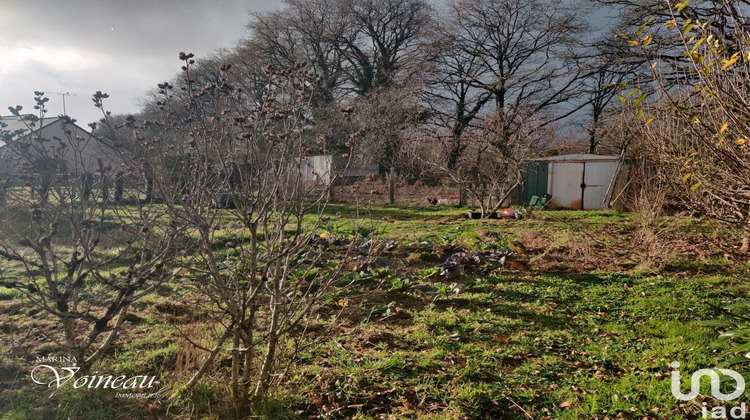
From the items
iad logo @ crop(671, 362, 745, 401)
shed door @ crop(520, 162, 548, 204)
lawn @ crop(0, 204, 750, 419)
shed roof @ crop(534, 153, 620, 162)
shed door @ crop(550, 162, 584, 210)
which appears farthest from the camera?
shed door @ crop(520, 162, 548, 204)

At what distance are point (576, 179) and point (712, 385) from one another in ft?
43.5

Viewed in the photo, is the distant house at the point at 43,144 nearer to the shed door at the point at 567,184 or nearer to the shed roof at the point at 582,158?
the shed roof at the point at 582,158

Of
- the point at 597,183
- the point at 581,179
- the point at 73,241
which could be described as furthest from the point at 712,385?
the point at 581,179

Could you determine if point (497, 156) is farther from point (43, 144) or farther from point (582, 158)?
point (43, 144)

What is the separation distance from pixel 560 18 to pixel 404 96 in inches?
272

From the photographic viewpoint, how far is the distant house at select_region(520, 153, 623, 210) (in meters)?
13.9

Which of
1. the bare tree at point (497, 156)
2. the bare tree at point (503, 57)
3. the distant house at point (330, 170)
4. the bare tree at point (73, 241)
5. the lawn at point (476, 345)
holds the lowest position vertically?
the lawn at point (476, 345)

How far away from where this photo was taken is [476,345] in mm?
3354

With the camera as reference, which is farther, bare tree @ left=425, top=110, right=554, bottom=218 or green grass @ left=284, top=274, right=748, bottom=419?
bare tree @ left=425, top=110, right=554, bottom=218

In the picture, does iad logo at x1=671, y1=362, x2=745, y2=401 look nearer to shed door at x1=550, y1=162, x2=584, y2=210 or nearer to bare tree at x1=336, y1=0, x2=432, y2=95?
shed door at x1=550, y1=162, x2=584, y2=210

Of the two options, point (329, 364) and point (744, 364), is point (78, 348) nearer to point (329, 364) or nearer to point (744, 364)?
point (329, 364)

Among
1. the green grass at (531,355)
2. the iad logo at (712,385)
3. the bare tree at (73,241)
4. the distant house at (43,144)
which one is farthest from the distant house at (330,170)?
the iad logo at (712,385)

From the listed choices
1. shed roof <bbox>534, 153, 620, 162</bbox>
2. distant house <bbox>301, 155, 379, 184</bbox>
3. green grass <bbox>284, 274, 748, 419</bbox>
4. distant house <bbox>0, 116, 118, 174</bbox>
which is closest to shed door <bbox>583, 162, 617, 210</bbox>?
shed roof <bbox>534, 153, 620, 162</bbox>

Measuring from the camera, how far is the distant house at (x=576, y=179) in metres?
13.9
